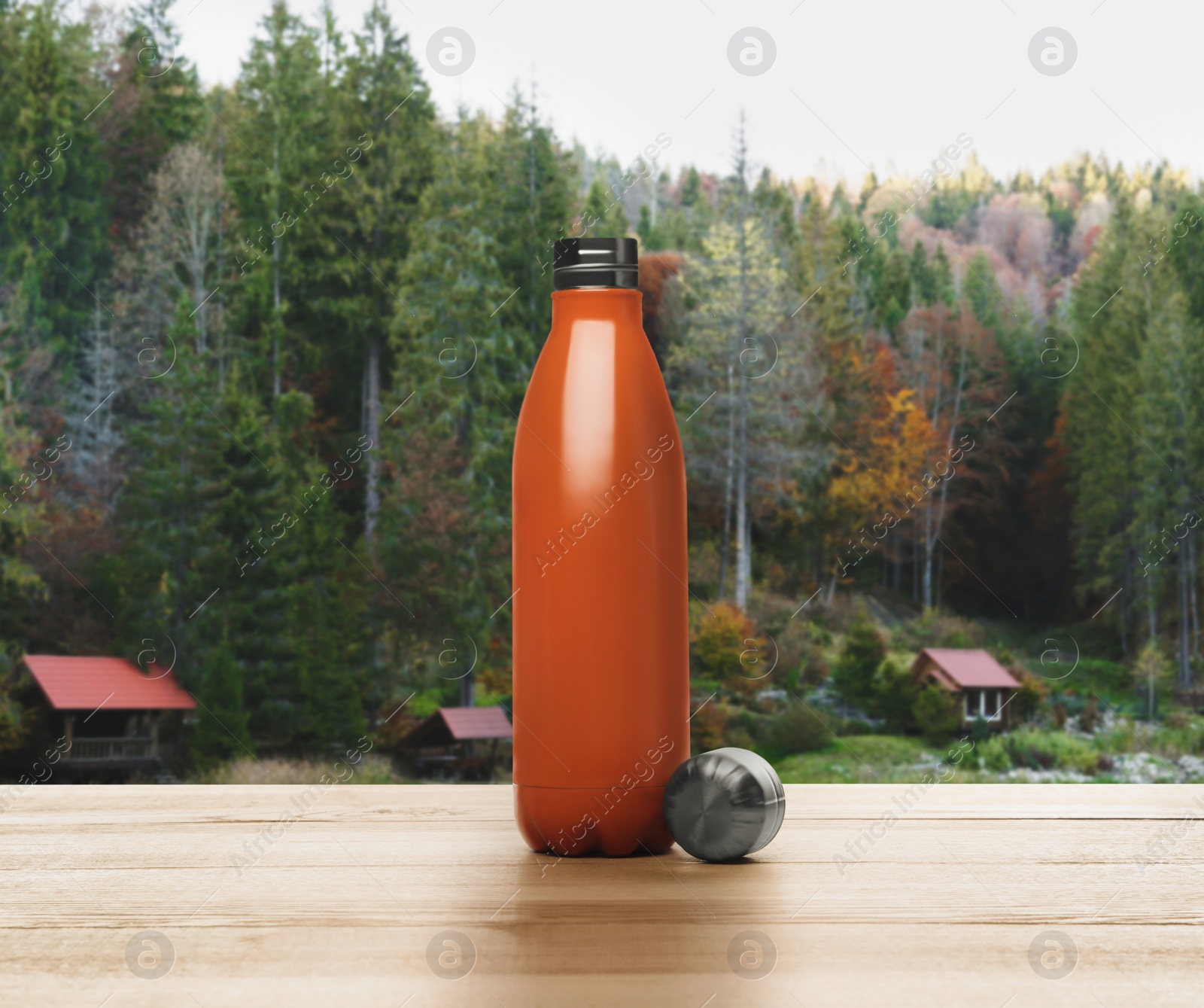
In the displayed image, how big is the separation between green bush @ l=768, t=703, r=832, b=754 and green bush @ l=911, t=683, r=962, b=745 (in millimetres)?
513

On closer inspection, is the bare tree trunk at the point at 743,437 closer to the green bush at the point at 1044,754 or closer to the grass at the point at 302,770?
the green bush at the point at 1044,754

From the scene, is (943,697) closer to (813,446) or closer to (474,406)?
(813,446)

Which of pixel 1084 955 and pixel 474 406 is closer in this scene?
pixel 1084 955

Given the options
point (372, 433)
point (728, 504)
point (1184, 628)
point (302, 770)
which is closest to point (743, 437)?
point (728, 504)

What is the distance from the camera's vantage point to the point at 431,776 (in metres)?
6.10

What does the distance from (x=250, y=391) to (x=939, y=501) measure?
388cm

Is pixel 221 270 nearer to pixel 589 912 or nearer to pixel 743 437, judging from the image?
pixel 743 437

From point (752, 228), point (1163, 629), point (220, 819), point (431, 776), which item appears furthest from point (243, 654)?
point (220, 819)

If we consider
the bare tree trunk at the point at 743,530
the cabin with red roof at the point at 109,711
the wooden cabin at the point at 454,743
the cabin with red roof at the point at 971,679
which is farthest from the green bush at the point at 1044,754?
the cabin with red roof at the point at 109,711

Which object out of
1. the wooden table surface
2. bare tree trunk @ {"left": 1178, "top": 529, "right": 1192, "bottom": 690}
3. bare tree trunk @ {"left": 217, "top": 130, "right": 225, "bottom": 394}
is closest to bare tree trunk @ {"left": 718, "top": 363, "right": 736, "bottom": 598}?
bare tree trunk @ {"left": 1178, "top": 529, "right": 1192, "bottom": 690}

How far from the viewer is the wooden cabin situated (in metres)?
6.20

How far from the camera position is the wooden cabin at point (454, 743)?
20.3ft

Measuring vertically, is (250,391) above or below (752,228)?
below

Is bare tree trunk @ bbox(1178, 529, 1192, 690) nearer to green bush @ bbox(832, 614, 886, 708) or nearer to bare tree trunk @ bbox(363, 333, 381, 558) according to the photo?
green bush @ bbox(832, 614, 886, 708)
